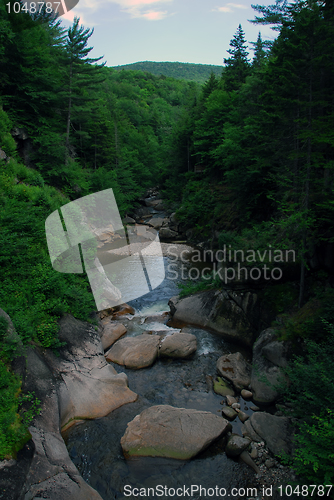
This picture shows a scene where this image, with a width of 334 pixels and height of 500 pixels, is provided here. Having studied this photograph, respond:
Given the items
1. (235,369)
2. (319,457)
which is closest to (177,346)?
(235,369)

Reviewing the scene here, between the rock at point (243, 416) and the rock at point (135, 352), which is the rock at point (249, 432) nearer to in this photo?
the rock at point (243, 416)

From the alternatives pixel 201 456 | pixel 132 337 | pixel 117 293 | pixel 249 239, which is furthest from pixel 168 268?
pixel 201 456

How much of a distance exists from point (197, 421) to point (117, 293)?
8011 mm

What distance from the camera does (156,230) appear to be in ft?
91.4

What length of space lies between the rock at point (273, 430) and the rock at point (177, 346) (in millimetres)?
3119

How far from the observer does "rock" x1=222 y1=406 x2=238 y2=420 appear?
6988 mm

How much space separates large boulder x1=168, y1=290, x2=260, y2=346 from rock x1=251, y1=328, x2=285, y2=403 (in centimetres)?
130

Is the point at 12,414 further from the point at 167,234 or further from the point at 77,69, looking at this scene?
the point at 77,69

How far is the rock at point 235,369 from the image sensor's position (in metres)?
8.13

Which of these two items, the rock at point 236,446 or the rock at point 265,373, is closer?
the rock at point 236,446

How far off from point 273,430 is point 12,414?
17.7ft

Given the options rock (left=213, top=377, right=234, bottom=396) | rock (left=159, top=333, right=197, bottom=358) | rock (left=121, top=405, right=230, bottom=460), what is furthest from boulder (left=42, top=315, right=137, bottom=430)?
rock (left=213, top=377, right=234, bottom=396)

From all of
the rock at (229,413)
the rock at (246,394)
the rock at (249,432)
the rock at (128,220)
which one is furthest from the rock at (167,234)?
the rock at (249,432)

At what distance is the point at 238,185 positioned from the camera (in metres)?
17.8
